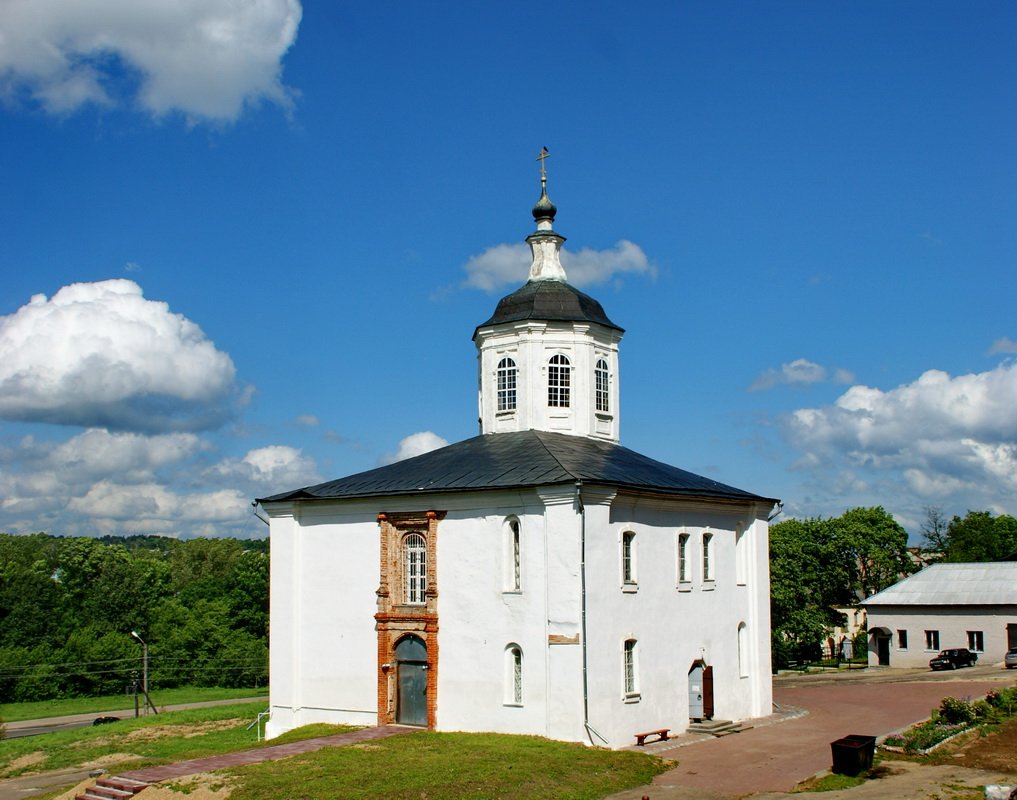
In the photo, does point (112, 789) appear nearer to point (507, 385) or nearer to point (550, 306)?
point (507, 385)

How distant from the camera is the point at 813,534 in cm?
5847

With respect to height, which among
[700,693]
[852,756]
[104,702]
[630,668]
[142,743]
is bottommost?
[104,702]

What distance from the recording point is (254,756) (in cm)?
2280

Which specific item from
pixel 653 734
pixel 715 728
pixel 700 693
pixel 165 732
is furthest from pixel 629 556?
pixel 165 732

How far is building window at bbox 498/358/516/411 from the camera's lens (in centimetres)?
3109

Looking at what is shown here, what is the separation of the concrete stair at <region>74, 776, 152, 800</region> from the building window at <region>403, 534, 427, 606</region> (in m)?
8.04

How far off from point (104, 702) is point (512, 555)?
45.1 meters

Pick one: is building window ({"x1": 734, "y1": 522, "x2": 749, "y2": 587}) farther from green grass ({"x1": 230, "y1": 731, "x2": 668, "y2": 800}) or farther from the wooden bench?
green grass ({"x1": 230, "y1": 731, "x2": 668, "y2": 800})

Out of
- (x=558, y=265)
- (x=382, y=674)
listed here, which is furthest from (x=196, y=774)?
(x=558, y=265)

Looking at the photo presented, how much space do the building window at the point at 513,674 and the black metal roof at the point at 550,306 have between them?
34.2 feet

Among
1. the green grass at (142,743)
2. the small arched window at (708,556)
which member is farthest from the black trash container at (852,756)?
the green grass at (142,743)

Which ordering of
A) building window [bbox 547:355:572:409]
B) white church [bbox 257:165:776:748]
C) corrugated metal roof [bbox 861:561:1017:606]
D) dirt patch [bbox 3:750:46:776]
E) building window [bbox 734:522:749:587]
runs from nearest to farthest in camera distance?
white church [bbox 257:165:776:748] < dirt patch [bbox 3:750:46:776] < building window [bbox 734:522:749:587] < building window [bbox 547:355:572:409] < corrugated metal roof [bbox 861:561:1017:606]

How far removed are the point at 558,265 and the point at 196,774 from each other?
1877 centimetres

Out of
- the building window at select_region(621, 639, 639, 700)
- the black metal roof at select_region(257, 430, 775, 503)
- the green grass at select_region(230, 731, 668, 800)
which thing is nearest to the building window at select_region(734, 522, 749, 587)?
the black metal roof at select_region(257, 430, 775, 503)
